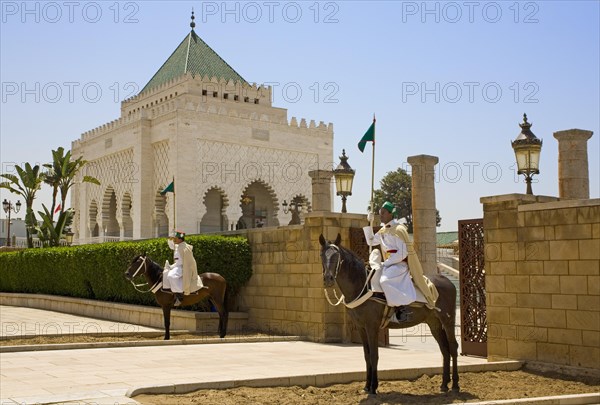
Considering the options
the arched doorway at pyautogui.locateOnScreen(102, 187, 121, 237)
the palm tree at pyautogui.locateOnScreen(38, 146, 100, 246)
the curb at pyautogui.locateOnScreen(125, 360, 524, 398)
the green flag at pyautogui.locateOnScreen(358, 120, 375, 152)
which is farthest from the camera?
the arched doorway at pyautogui.locateOnScreen(102, 187, 121, 237)

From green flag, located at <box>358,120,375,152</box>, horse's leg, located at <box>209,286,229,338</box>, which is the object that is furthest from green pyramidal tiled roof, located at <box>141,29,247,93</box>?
green flag, located at <box>358,120,375,152</box>

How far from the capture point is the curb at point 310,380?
6731 millimetres

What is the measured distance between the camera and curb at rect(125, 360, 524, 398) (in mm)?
6731

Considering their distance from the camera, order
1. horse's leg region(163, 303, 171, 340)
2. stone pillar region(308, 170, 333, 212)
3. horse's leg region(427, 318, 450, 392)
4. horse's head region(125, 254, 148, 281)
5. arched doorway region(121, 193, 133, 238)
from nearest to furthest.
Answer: horse's leg region(427, 318, 450, 392)
horse's leg region(163, 303, 171, 340)
horse's head region(125, 254, 148, 281)
stone pillar region(308, 170, 333, 212)
arched doorway region(121, 193, 133, 238)

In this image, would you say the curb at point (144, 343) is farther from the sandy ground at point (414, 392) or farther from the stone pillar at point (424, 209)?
the sandy ground at point (414, 392)

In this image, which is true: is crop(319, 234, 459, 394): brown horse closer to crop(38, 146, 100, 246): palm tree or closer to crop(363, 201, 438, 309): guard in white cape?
crop(363, 201, 438, 309): guard in white cape

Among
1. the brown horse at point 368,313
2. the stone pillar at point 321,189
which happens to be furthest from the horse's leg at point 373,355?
the stone pillar at point 321,189

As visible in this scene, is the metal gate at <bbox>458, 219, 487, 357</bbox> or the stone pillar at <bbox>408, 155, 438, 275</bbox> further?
the stone pillar at <bbox>408, 155, 438, 275</bbox>

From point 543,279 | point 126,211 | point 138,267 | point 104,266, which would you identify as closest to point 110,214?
point 126,211

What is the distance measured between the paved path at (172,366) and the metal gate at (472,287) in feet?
1.17

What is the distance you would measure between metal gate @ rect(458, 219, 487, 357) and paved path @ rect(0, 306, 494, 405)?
357mm

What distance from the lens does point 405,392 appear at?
729 centimetres

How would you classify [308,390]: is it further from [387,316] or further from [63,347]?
[63,347]

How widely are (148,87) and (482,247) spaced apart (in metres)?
40.4
